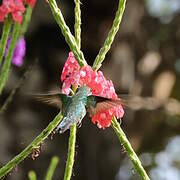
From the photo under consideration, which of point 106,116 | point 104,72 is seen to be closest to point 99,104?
→ point 106,116

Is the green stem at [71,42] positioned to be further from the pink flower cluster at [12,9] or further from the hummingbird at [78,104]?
the pink flower cluster at [12,9]

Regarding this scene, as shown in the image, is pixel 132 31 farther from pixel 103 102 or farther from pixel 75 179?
pixel 103 102

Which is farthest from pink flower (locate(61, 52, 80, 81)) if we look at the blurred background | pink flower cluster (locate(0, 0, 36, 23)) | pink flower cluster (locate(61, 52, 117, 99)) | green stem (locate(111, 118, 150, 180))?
the blurred background

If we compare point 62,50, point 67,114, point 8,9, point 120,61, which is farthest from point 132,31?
point 67,114

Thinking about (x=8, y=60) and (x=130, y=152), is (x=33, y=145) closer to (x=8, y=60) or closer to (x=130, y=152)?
(x=130, y=152)

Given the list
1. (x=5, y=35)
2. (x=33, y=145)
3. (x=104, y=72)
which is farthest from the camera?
(x=104, y=72)

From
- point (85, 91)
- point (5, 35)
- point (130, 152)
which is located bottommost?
point (130, 152)
